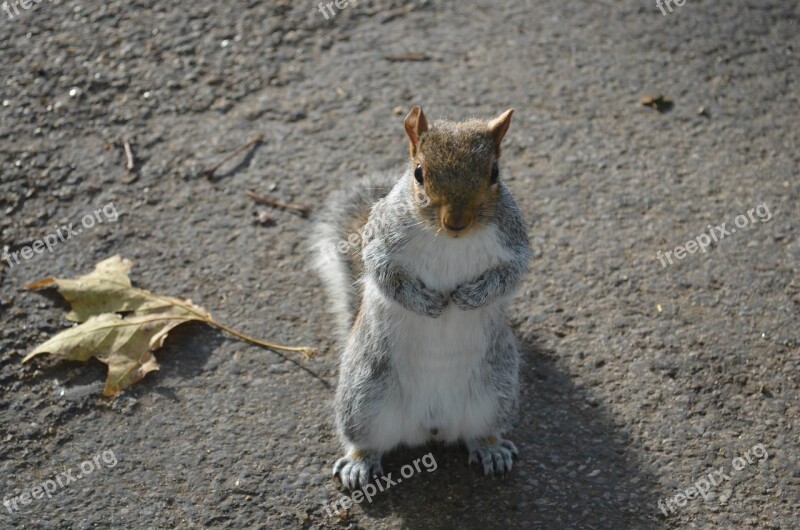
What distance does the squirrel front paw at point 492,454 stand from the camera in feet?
8.08

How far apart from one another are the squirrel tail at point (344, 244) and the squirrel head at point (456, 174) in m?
0.50

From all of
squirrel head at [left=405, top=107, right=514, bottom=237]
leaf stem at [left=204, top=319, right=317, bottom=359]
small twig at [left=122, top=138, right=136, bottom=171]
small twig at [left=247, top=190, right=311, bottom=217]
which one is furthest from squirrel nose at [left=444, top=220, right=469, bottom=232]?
small twig at [left=122, top=138, right=136, bottom=171]

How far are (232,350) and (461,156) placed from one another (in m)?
1.12

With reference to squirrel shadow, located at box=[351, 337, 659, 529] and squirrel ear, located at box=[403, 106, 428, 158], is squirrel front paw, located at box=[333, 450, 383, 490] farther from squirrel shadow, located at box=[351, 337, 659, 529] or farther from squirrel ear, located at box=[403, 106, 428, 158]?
squirrel ear, located at box=[403, 106, 428, 158]

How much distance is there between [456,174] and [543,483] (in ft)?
2.97

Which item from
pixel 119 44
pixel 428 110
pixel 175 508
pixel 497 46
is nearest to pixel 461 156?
pixel 175 508

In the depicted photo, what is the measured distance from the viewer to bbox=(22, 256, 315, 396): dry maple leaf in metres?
2.73

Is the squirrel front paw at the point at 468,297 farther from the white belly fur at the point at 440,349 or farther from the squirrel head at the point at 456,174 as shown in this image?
the squirrel head at the point at 456,174

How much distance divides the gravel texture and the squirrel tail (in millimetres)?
198

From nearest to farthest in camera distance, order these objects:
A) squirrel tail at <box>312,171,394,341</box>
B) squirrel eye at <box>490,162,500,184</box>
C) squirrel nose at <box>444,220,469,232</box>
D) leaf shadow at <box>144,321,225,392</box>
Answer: squirrel nose at <box>444,220,469,232</box>
squirrel eye at <box>490,162,500,184</box>
squirrel tail at <box>312,171,394,341</box>
leaf shadow at <box>144,321,225,392</box>

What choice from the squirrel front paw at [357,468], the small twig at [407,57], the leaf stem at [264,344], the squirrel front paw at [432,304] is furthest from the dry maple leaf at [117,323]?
the small twig at [407,57]

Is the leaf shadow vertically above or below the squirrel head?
below

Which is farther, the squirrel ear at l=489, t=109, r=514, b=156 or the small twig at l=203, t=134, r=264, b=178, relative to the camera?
the small twig at l=203, t=134, r=264, b=178


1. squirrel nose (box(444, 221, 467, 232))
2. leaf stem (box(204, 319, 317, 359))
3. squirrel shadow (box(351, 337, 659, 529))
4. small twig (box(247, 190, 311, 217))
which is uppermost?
squirrel nose (box(444, 221, 467, 232))
